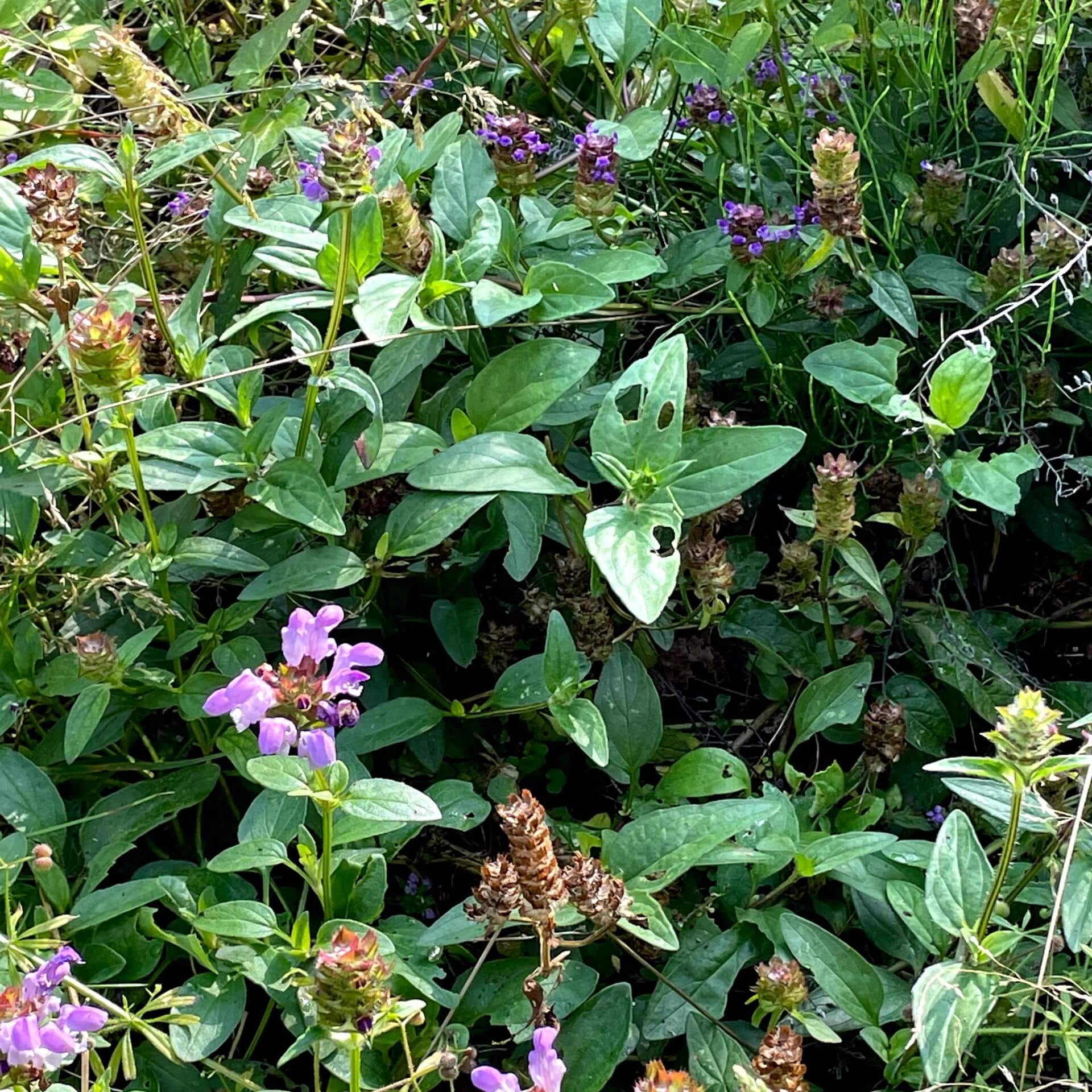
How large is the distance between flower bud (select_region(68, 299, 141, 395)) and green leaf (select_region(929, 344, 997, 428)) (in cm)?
73

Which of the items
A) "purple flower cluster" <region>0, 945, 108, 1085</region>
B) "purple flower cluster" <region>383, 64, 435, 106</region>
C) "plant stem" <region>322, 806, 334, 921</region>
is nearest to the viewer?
"purple flower cluster" <region>0, 945, 108, 1085</region>

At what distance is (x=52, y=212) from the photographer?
1.18 m

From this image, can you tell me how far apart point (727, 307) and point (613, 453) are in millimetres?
405

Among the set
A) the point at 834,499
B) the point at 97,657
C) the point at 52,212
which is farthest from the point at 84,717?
the point at 834,499

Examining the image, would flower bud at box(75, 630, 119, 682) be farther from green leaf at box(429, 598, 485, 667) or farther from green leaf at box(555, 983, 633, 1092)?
green leaf at box(555, 983, 633, 1092)

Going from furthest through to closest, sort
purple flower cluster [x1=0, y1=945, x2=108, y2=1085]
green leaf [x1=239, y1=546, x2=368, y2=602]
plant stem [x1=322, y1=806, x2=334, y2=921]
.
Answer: green leaf [x1=239, y1=546, x2=368, y2=602]
plant stem [x1=322, y1=806, x2=334, y2=921]
purple flower cluster [x1=0, y1=945, x2=108, y2=1085]

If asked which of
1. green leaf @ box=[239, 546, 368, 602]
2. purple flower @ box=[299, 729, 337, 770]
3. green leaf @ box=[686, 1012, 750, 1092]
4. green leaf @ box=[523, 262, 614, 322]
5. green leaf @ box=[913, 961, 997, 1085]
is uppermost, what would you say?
green leaf @ box=[523, 262, 614, 322]

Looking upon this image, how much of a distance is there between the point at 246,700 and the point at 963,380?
2.40 feet

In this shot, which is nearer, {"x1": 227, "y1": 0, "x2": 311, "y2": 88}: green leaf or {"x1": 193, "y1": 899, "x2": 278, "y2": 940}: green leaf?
{"x1": 193, "y1": 899, "x2": 278, "y2": 940}: green leaf

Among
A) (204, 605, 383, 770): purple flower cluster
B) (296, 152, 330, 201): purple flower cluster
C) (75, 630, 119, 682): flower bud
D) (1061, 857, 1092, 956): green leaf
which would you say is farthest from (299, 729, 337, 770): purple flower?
(1061, 857, 1092, 956): green leaf

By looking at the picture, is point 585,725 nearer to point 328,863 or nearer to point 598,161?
point 328,863

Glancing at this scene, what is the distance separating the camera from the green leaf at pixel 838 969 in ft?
3.42

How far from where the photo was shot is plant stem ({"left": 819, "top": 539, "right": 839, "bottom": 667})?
4.09ft

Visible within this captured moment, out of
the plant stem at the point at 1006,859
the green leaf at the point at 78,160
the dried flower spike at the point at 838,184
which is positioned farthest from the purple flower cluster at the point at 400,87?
the plant stem at the point at 1006,859
